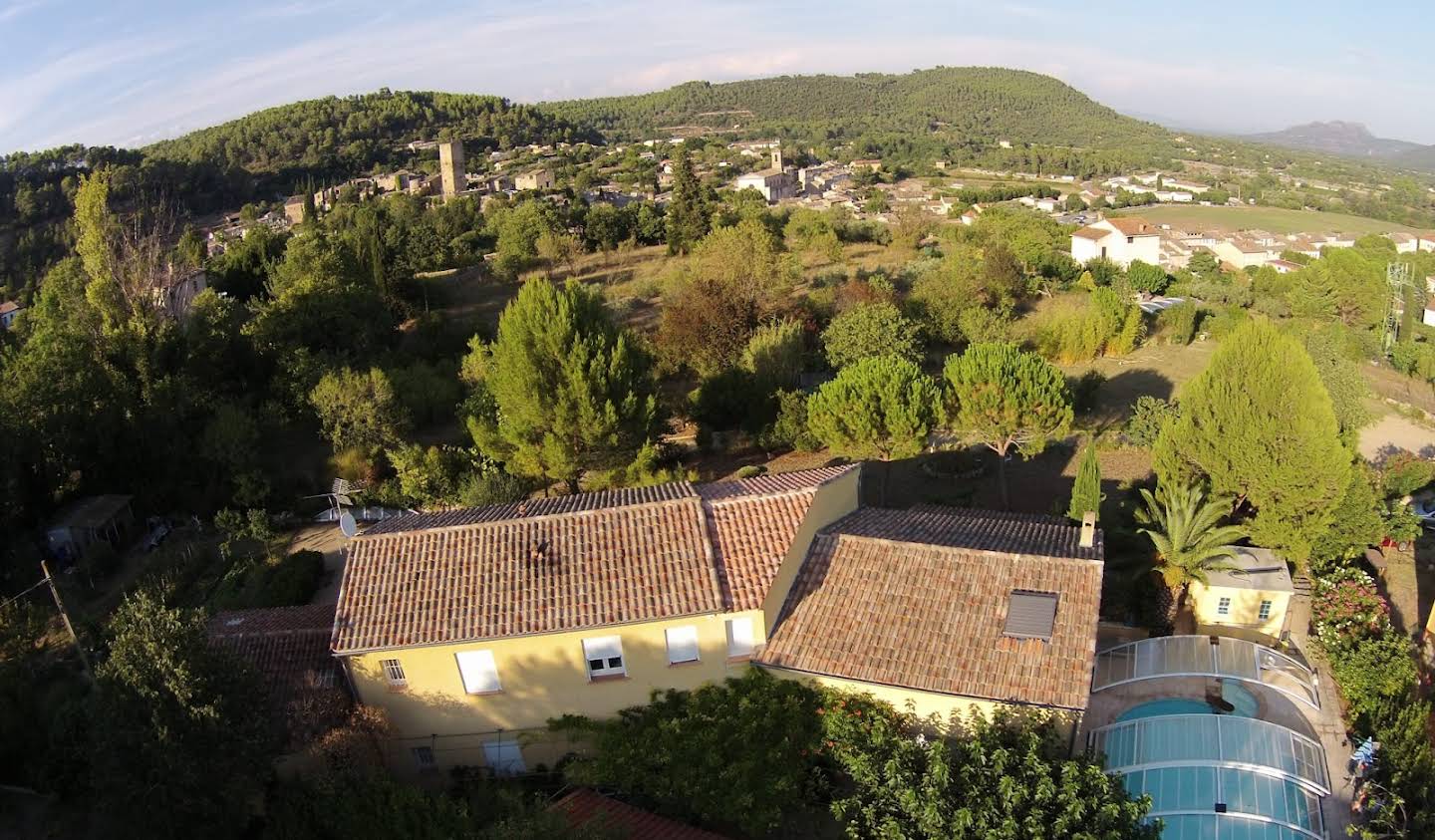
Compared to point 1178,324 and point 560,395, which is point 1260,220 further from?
point 560,395

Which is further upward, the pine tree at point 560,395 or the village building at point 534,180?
the village building at point 534,180

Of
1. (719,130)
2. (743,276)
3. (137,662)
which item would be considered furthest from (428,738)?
(719,130)

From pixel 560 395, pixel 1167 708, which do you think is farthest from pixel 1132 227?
pixel 1167 708

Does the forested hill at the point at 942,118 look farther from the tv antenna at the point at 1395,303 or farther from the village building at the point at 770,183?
the tv antenna at the point at 1395,303

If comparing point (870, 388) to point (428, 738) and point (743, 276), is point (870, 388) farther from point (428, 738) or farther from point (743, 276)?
point (743, 276)

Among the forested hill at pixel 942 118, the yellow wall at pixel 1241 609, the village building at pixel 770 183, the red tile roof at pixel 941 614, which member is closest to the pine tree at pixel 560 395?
the red tile roof at pixel 941 614

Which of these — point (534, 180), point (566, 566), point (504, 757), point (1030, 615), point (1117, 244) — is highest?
point (534, 180)

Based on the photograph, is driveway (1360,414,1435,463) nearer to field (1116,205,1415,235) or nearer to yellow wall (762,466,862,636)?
yellow wall (762,466,862,636)
